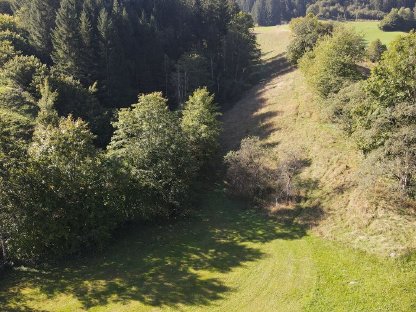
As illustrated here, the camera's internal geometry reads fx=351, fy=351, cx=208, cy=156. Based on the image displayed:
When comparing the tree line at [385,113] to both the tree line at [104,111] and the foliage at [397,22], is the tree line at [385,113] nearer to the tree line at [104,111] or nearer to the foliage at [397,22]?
the tree line at [104,111]

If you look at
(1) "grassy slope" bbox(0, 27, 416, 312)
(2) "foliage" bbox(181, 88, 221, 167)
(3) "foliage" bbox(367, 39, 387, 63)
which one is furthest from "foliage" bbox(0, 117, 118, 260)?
(3) "foliage" bbox(367, 39, 387, 63)

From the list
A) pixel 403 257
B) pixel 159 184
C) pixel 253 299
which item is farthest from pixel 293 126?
pixel 253 299

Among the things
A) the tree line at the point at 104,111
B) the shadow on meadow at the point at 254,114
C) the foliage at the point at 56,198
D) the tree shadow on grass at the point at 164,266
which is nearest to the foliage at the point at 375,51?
the shadow on meadow at the point at 254,114

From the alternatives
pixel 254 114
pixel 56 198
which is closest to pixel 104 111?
pixel 254 114

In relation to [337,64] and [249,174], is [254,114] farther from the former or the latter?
[249,174]

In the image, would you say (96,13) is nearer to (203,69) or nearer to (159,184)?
(203,69)

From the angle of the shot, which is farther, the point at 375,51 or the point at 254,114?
the point at 375,51

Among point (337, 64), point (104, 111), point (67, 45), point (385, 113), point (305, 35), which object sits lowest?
point (385, 113)
